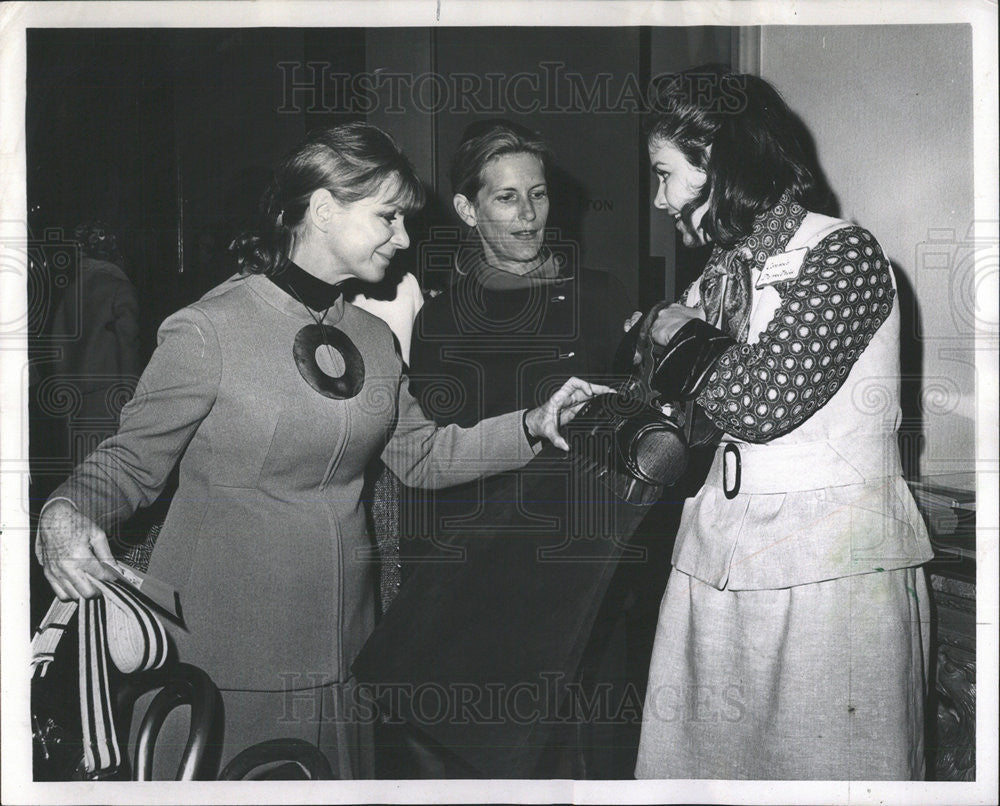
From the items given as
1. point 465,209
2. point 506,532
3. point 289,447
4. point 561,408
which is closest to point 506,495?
point 506,532

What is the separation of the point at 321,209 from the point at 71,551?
0.85 meters

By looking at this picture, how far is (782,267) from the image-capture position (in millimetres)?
1826

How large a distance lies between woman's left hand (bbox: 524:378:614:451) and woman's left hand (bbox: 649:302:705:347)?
14 centimetres

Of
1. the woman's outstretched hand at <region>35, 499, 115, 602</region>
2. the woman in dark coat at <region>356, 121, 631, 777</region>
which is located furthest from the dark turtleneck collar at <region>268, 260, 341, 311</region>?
the woman's outstretched hand at <region>35, 499, 115, 602</region>

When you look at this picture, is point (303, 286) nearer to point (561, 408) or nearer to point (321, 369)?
point (321, 369)

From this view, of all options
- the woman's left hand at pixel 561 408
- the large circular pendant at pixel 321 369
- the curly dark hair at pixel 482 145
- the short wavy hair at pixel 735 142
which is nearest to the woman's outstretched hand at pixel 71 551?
the large circular pendant at pixel 321 369

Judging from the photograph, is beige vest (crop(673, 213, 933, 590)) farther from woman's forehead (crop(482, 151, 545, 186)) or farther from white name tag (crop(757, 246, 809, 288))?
woman's forehead (crop(482, 151, 545, 186))

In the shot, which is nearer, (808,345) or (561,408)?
(808,345)

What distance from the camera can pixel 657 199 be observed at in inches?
73.8

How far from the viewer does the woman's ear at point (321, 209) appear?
6.12 feet

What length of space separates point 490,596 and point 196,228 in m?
0.93

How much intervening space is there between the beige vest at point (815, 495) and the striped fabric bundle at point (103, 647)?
1.07 m

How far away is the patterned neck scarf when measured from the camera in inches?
72.5

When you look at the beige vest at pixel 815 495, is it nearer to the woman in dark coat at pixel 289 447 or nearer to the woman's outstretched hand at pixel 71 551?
the woman in dark coat at pixel 289 447
